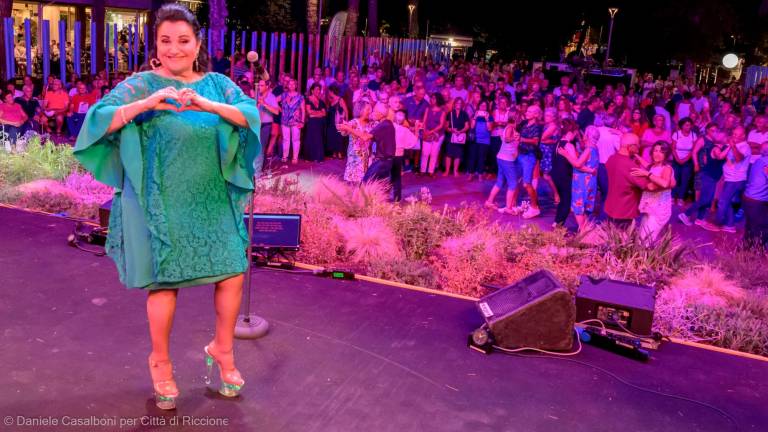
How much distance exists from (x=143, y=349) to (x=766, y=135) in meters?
7.77

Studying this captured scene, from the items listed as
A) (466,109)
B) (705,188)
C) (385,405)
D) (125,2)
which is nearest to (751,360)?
(385,405)

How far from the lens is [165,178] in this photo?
112 inches

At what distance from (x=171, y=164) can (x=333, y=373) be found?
134 centimetres

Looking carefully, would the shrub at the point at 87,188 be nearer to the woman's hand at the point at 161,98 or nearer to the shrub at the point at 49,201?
the shrub at the point at 49,201

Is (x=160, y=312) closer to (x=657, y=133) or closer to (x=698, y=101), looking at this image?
(x=657, y=133)

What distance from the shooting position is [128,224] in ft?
9.39

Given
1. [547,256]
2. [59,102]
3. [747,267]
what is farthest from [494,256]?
[59,102]

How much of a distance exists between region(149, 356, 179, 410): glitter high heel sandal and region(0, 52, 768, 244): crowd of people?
287 cm

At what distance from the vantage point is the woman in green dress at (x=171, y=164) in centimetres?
280

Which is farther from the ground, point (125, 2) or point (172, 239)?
point (125, 2)

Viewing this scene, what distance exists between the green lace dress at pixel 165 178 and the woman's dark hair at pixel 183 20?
6cm

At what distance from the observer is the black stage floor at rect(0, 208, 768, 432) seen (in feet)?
10.3

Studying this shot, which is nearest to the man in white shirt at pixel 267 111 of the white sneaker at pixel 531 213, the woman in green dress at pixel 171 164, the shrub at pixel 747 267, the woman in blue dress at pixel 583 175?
the white sneaker at pixel 531 213

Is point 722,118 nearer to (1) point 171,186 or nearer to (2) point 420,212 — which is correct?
(2) point 420,212
